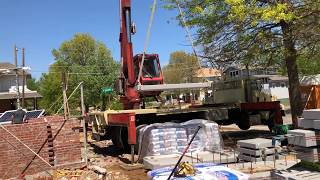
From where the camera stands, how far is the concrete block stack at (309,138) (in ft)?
31.8

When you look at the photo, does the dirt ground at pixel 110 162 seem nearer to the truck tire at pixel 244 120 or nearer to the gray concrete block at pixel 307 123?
the truck tire at pixel 244 120

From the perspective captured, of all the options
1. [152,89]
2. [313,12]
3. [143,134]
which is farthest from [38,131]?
[313,12]

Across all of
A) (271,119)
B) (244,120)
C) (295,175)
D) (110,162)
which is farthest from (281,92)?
(295,175)

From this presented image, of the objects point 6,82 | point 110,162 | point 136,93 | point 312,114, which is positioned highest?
point 6,82

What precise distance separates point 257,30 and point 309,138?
6976mm

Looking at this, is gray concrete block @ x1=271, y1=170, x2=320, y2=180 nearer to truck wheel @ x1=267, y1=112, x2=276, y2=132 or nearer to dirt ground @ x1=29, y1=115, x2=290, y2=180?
dirt ground @ x1=29, y1=115, x2=290, y2=180

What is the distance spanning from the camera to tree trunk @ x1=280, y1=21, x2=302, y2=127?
51.5ft

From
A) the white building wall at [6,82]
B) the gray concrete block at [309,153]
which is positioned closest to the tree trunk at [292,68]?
the gray concrete block at [309,153]

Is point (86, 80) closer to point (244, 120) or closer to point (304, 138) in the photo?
point (244, 120)

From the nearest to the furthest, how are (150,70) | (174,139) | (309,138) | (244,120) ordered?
(309,138) < (174,139) < (150,70) < (244,120)

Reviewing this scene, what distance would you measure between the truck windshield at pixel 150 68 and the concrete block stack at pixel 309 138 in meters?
7.45

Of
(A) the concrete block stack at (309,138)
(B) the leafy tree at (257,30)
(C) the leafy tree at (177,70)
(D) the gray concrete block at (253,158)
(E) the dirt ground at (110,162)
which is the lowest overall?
(E) the dirt ground at (110,162)

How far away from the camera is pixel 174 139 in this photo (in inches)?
519

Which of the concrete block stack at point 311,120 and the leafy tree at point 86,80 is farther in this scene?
the leafy tree at point 86,80
